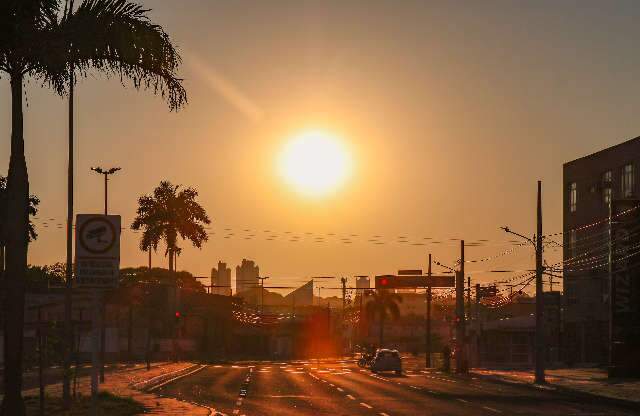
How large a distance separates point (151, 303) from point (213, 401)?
81.3 metres

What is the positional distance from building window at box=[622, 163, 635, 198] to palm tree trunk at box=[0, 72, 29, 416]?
73089mm

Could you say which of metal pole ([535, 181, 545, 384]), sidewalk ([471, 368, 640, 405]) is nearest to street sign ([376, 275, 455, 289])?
sidewalk ([471, 368, 640, 405])

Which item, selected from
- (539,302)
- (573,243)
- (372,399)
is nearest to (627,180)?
(573,243)

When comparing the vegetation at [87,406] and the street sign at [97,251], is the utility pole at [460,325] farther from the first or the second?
the street sign at [97,251]

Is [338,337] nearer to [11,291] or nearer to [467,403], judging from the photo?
[467,403]

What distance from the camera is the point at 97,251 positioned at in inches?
765

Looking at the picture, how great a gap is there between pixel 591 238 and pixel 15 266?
78.9 m

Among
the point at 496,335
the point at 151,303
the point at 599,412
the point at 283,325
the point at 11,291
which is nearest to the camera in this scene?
the point at 11,291

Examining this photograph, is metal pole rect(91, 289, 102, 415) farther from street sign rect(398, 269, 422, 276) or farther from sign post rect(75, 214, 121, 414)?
street sign rect(398, 269, 422, 276)

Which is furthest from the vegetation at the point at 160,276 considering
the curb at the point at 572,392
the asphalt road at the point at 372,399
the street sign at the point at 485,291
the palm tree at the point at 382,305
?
the asphalt road at the point at 372,399

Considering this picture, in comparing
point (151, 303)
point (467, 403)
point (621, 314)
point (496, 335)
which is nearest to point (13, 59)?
point (467, 403)

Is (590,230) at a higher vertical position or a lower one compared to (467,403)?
higher

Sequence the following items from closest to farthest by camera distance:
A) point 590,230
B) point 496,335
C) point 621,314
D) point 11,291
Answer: point 11,291 → point 621,314 → point 590,230 → point 496,335

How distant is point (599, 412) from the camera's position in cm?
3544
